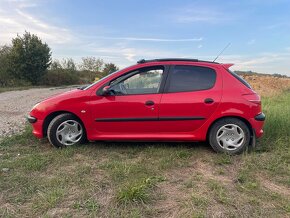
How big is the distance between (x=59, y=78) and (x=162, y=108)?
3775 centimetres

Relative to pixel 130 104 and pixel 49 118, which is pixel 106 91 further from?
pixel 49 118

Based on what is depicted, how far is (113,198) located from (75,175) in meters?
0.86

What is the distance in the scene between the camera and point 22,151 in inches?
193

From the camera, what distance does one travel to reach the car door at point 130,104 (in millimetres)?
4828

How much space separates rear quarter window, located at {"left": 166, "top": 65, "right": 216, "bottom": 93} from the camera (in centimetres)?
485

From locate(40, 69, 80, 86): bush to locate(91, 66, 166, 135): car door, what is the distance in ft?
113

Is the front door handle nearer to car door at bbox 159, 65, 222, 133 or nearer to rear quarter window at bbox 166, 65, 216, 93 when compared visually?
car door at bbox 159, 65, 222, 133

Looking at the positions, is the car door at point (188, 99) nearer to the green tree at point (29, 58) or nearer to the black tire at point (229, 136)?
the black tire at point (229, 136)

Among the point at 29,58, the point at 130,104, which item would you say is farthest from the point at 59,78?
the point at 130,104

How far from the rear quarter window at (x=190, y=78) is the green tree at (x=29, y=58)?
3215 centimetres

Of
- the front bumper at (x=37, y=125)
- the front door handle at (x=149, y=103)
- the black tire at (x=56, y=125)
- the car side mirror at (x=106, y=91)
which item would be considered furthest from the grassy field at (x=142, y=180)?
the car side mirror at (x=106, y=91)

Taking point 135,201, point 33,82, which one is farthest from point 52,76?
point 135,201

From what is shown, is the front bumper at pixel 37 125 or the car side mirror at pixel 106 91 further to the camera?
the front bumper at pixel 37 125

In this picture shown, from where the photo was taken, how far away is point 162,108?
4797 mm
